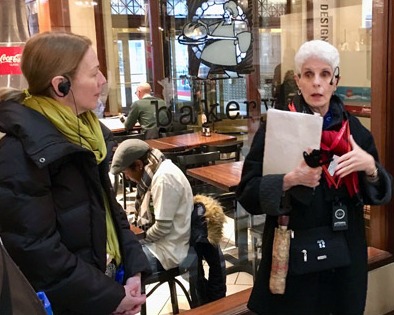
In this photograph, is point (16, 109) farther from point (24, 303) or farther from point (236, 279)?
point (236, 279)

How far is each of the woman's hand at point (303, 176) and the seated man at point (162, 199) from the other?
3.56ft

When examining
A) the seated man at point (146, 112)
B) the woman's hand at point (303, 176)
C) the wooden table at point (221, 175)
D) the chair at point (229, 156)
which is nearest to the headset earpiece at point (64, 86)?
the woman's hand at point (303, 176)

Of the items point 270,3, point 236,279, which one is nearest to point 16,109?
point 236,279

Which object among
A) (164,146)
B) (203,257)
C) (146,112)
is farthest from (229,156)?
(203,257)

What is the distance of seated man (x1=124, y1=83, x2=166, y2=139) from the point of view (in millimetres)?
4598

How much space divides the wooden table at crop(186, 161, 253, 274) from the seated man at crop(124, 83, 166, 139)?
35.6 inches

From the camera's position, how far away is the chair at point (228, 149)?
4.35 m

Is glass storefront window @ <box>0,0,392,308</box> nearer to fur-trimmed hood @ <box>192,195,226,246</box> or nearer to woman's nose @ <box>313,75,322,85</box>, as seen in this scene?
fur-trimmed hood @ <box>192,195,226,246</box>

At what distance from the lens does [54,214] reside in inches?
48.9

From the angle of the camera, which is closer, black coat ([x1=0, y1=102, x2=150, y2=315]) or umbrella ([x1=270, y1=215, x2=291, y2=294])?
black coat ([x1=0, y1=102, x2=150, y2=315])

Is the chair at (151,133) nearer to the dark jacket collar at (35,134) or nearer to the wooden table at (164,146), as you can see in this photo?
the wooden table at (164,146)

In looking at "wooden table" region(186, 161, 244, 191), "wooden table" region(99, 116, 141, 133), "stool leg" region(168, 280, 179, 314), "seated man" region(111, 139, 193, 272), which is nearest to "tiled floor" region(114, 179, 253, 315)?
"stool leg" region(168, 280, 179, 314)

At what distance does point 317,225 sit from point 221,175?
1975 mm

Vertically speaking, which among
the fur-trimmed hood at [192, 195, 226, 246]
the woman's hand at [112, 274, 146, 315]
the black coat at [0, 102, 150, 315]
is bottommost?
the fur-trimmed hood at [192, 195, 226, 246]
